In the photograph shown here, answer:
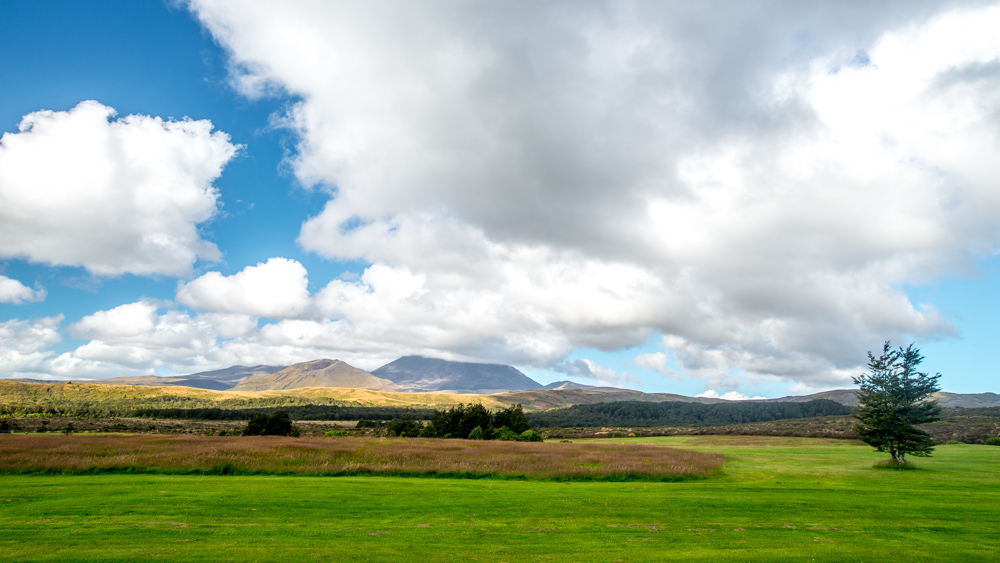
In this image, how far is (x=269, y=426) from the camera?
6781 centimetres

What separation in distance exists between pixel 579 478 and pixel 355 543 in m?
21.2

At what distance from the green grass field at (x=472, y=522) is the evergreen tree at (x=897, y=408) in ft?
44.9

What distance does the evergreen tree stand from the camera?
3741 cm

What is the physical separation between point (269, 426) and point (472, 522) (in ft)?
206

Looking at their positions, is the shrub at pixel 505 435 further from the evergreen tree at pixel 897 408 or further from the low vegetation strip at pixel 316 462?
the evergreen tree at pixel 897 408

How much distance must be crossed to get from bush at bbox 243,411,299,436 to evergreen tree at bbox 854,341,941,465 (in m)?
70.4

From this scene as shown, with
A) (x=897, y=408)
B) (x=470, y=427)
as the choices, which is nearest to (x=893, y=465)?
(x=897, y=408)

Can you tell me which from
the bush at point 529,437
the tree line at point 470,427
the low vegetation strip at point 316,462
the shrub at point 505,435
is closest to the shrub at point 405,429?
the tree line at point 470,427

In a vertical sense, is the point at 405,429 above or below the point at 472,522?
below

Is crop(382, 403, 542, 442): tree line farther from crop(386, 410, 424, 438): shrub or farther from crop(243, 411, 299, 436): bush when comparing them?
crop(243, 411, 299, 436): bush

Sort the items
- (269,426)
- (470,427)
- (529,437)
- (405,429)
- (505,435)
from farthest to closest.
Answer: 1. (470,427)
2. (405,429)
3. (505,435)
4. (529,437)
5. (269,426)

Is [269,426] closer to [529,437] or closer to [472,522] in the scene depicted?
[529,437]

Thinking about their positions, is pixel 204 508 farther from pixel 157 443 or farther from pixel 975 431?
pixel 975 431

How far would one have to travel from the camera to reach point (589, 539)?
14.1 metres
